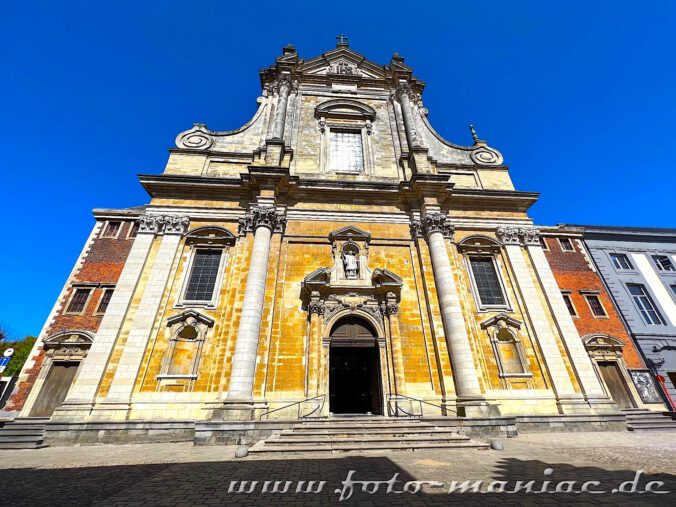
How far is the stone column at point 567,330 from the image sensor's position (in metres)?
12.3

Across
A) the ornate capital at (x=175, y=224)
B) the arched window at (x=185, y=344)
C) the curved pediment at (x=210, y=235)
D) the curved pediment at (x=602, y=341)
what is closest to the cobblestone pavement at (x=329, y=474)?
the arched window at (x=185, y=344)

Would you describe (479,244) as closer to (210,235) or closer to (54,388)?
(210,235)

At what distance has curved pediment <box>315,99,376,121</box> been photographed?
63.1ft

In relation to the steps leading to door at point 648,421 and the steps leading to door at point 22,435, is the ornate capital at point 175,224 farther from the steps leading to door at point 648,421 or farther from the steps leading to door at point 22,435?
the steps leading to door at point 648,421

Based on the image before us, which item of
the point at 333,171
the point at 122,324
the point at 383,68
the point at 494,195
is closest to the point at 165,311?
the point at 122,324

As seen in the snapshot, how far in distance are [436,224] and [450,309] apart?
4.22m

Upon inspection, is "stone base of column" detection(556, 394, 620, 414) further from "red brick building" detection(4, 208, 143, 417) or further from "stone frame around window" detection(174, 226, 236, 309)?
"red brick building" detection(4, 208, 143, 417)

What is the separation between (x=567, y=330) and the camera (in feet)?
44.1

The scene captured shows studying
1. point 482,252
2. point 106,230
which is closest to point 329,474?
point 482,252

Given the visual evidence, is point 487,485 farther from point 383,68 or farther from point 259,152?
point 383,68

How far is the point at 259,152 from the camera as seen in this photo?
54.2ft

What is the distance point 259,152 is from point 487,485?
16.1m

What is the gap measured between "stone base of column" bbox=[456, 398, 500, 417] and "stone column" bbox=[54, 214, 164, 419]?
42.1ft

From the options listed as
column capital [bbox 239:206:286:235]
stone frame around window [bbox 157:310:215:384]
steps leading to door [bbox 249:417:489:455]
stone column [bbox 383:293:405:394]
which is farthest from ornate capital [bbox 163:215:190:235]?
steps leading to door [bbox 249:417:489:455]
